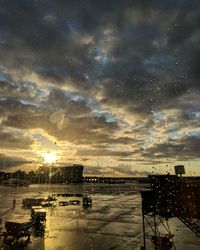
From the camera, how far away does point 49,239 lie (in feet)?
90.9

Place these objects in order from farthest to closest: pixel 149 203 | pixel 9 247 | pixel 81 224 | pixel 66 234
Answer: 1. pixel 81 224
2. pixel 66 234
3. pixel 9 247
4. pixel 149 203

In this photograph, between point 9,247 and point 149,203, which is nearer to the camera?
point 149,203

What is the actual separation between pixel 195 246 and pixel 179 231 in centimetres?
783

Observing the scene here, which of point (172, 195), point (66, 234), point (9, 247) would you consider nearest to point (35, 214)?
point (66, 234)

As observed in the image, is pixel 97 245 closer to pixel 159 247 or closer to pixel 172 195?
pixel 159 247

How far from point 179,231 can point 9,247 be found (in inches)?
848

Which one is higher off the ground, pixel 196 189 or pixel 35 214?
pixel 196 189

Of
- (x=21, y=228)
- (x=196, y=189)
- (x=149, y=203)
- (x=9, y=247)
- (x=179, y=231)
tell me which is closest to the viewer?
(x=196, y=189)

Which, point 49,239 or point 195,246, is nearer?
point 195,246

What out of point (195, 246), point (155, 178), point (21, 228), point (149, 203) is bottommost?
point (195, 246)

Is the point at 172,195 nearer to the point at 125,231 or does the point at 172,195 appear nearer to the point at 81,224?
the point at 125,231

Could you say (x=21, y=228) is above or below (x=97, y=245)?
above

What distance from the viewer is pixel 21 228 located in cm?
2669

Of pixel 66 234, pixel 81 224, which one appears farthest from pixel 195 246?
pixel 81 224
